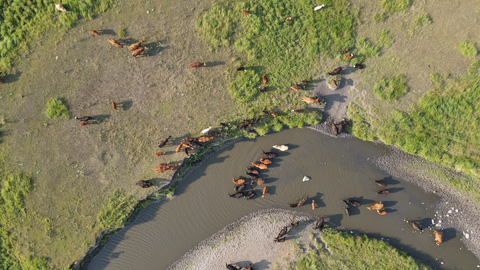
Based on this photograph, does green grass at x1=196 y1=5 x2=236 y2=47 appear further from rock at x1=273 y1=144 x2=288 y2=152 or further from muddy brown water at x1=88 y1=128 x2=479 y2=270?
rock at x1=273 y1=144 x2=288 y2=152

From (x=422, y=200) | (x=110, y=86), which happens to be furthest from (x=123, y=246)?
(x=422, y=200)

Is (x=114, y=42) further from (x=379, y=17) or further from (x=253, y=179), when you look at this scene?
(x=379, y=17)

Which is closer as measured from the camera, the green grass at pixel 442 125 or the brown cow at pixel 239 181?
the green grass at pixel 442 125

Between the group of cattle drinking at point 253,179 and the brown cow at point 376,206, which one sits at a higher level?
the group of cattle drinking at point 253,179

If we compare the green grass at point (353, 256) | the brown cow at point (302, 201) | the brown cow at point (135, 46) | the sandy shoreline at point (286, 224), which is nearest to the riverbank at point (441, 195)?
the sandy shoreline at point (286, 224)

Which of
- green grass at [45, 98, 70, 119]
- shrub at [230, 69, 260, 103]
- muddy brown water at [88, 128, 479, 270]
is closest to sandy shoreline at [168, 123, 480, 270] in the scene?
muddy brown water at [88, 128, 479, 270]

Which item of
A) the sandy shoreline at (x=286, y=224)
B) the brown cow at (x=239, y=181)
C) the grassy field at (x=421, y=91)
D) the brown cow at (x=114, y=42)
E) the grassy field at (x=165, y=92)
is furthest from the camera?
the sandy shoreline at (x=286, y=224)

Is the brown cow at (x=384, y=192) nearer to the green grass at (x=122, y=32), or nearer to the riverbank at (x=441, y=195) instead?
the riverbank at (x=441, y=195)
